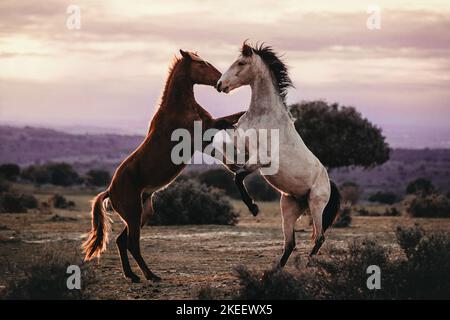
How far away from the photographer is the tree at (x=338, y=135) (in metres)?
34.2

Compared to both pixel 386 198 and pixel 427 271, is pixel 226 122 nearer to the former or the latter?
pixel 427 271

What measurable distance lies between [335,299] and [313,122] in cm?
2535

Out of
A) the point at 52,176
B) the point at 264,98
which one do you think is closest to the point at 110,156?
the point at 52,176

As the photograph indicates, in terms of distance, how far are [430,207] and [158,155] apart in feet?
65.5

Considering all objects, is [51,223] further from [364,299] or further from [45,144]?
[45,144]

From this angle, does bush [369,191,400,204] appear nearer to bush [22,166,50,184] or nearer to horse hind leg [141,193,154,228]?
bush [22,166,50,184]

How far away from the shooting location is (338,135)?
34688 mm

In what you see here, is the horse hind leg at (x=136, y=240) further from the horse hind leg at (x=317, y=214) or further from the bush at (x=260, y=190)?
the bush at (x=260, y=190)

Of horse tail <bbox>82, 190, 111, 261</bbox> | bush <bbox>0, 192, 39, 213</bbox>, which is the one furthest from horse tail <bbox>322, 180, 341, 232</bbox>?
bush <bbox>0, 192, 39, 213</bbox>

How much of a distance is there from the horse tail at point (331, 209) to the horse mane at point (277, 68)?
1.90 meters

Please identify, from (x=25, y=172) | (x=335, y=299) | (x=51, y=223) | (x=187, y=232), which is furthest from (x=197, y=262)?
(x=25, y=172)

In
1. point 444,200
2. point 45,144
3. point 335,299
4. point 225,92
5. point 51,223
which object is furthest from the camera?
point 45,144

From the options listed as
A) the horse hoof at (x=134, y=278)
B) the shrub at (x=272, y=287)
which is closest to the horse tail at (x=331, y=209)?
the shrub at (x=272, y=287)
